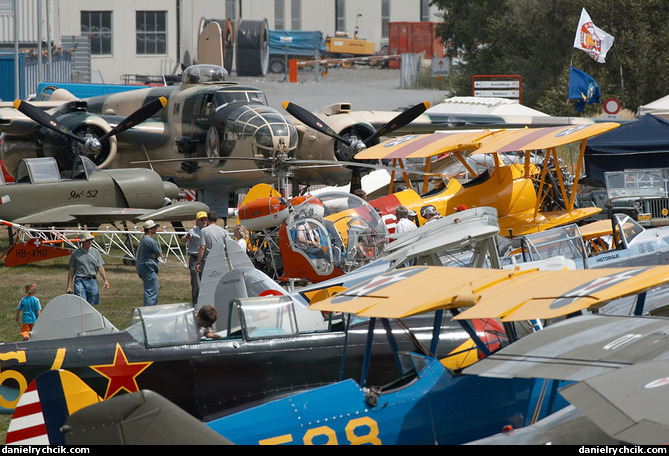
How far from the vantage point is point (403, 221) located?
13.0m

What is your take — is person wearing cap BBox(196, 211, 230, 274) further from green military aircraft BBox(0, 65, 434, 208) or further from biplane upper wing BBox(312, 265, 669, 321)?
biplane upper wing BBox(312, 265, 669, 321)

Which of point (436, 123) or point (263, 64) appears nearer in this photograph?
point (436, 123)

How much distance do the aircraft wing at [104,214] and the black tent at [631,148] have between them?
812 centimetres

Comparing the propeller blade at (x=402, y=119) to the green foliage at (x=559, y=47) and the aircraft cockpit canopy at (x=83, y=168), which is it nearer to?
the aircraft cockpit canopy at (x=83, y=168)

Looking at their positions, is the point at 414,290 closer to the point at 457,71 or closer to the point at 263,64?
the point at 457,71

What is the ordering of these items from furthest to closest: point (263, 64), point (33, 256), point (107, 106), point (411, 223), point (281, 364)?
point (263, 64), point (107, 106), point (33, 256), point (411, 223), point (281, 364)

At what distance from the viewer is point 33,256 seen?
1675 centimetres

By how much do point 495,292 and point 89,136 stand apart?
1425cm

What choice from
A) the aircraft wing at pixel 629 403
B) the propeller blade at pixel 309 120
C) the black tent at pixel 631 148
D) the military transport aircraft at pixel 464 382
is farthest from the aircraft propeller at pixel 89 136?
the aircraft wing at pixel 629 403

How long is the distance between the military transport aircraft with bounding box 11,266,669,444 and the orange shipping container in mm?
63322

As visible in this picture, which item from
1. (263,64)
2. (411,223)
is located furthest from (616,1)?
(263,64)

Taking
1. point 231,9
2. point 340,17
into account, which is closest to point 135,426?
point 231,9

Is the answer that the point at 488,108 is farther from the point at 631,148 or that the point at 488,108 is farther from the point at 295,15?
the point at 295,15

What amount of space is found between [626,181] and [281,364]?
12005 mm
